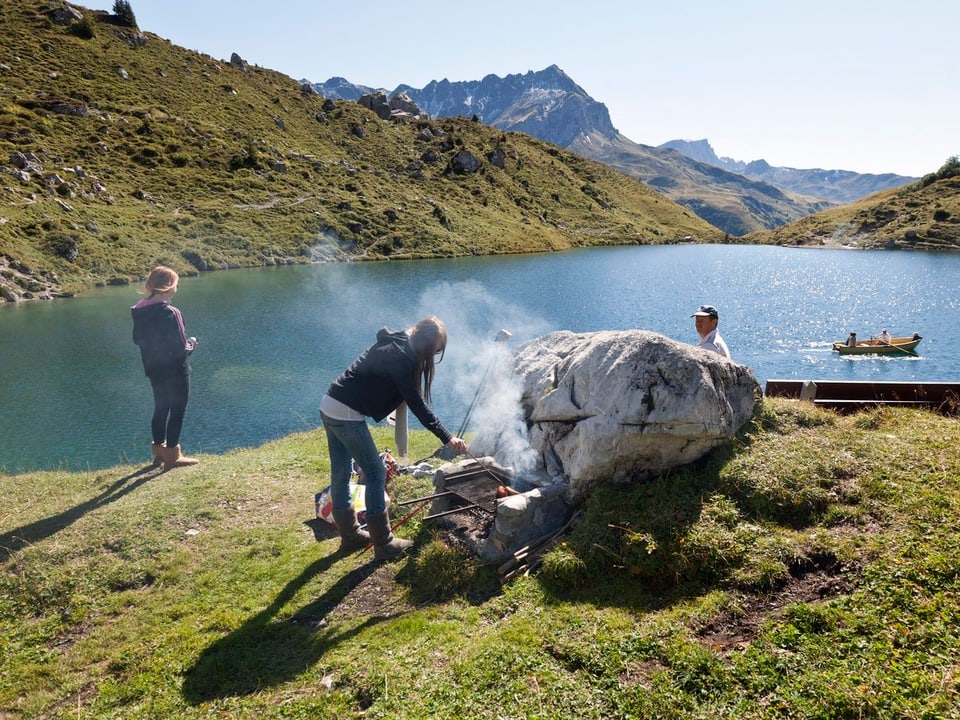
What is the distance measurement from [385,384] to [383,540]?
8.38 ft

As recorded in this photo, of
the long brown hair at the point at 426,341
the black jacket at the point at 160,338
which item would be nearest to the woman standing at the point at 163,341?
the black jacket at the point at 160,338

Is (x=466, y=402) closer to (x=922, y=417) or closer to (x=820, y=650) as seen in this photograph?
(x=922, y=417)

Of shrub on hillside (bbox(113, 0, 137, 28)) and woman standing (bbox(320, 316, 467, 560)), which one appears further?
shrub on hillside (bbox(113, 0, 137, 28))

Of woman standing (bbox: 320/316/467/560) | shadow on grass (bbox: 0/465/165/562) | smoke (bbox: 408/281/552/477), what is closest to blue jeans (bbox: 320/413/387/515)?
woman standing (bbox: 320/316/467/560)

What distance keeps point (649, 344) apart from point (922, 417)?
19.1 feet

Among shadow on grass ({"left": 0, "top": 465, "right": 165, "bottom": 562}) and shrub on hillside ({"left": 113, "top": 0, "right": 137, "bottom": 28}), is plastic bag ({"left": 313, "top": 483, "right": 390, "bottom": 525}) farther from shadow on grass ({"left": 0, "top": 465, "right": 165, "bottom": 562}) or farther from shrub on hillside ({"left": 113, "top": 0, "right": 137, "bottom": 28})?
shrub on hillside ({"left": 113, "top": 0, "right": 137, "bottom": 28})

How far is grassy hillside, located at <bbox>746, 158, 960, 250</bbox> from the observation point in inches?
3841

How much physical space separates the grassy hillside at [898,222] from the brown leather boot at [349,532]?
122841 millimetres

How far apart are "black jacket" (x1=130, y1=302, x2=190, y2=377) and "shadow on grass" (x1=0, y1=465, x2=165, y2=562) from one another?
2.38m

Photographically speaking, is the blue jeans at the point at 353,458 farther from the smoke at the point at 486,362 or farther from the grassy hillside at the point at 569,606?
the smoke at the point at 486,362

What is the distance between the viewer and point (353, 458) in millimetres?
7254

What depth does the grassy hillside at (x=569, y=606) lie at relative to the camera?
4.57 meters

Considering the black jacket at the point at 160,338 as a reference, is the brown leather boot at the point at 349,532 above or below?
below

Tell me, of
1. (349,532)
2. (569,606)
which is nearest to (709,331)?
(569,606)
